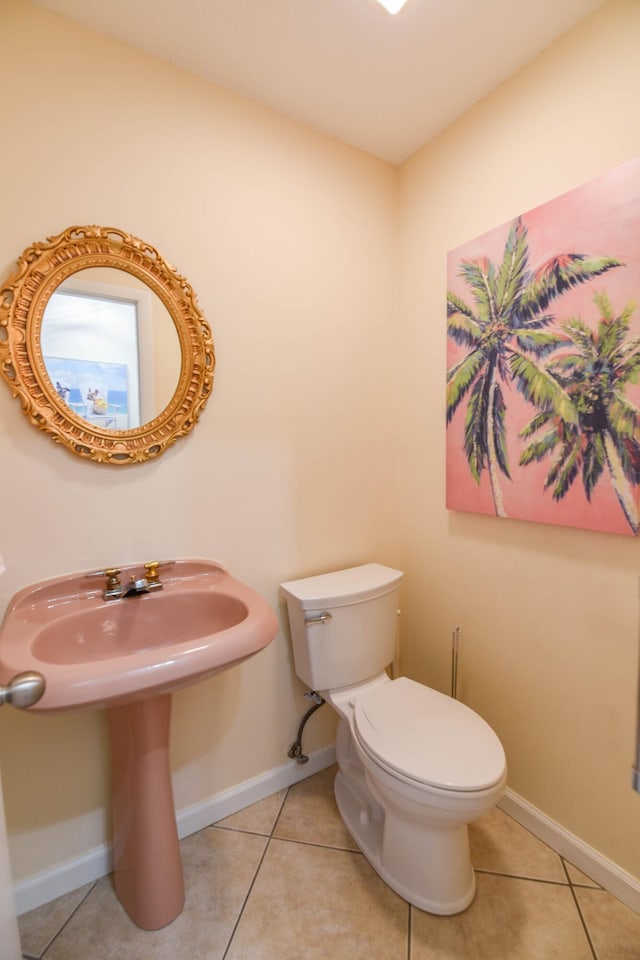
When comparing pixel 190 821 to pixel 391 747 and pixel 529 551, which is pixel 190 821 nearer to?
pixel 391 747

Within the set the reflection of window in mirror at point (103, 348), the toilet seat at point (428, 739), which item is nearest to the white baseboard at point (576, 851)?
the toilet seat at point (428, 739)

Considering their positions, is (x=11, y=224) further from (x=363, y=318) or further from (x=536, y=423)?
(x=536, y=423)

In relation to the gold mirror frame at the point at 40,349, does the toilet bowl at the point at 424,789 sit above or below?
below

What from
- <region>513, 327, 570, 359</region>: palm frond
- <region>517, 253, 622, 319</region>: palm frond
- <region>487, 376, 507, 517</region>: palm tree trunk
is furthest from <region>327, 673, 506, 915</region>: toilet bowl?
<region>517, 253, 622, 319</region>: palm frond

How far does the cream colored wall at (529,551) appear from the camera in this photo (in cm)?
113

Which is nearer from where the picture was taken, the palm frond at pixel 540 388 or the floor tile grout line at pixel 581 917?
the floor tile grout line at pixel 581 917

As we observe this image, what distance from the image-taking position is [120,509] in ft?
4.02

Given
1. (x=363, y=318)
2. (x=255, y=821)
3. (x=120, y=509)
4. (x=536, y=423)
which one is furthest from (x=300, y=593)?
(x=363, y=318)

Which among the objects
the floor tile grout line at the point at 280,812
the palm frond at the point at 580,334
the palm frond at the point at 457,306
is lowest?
the floor tile grout line at the point at 280,812

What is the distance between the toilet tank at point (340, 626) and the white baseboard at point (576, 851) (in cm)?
62

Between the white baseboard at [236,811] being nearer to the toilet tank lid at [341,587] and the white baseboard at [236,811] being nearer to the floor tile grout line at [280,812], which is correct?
the floor tile grout line at [280,812]

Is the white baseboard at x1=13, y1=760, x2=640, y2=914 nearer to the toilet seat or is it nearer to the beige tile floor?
the beige tile floor

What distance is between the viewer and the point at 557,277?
120cm

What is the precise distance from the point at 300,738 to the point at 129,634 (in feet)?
2.64
